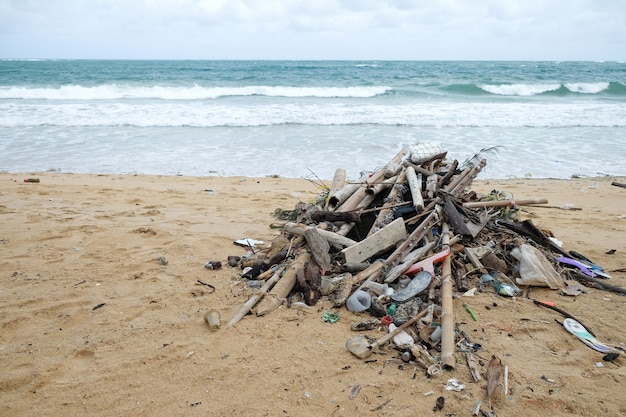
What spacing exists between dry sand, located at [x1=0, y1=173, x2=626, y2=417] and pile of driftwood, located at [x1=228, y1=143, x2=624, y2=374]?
0.51 feet

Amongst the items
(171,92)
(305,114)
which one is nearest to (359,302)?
(305,114)

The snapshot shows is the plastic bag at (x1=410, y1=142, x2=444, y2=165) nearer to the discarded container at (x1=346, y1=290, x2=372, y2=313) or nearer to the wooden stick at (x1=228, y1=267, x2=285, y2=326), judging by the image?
the discarded container at (x1=346, y1=290, x2=372, y2=313)

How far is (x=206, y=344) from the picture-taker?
3457mm

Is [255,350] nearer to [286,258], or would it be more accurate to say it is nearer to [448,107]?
[286,258]

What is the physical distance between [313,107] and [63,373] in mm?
16966

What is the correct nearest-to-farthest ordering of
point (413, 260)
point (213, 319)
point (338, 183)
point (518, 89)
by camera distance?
point (213, 319)
point (413, 260)
point (338, 183)
point (518, 89)

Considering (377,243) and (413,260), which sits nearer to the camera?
(413,260)

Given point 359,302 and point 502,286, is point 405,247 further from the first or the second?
point 502,286

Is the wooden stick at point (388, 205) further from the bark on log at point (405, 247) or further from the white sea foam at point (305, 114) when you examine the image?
the white sea foam at point (305, 114)

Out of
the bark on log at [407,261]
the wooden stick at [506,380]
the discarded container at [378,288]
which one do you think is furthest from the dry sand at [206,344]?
the bark on log at [407,261]

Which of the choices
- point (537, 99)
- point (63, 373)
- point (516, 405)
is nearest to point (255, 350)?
point (63, 373)

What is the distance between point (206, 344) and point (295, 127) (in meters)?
12.5

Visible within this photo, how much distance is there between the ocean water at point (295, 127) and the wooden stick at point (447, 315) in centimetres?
411

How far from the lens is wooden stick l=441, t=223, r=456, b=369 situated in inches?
124
